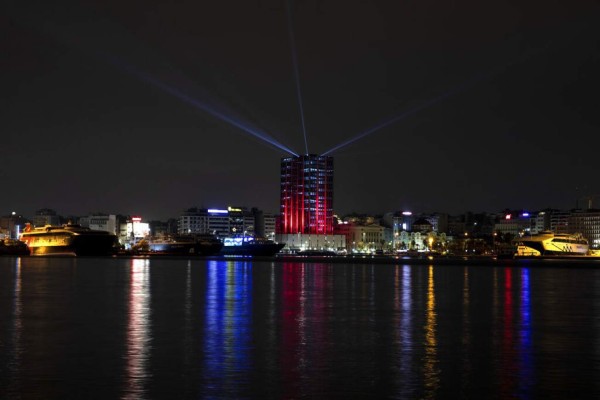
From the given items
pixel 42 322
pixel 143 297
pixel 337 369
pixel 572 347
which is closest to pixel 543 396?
pixel 337 369

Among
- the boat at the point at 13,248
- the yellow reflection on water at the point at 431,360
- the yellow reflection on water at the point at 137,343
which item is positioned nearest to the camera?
the yellow reflection on water at the point at 431,360

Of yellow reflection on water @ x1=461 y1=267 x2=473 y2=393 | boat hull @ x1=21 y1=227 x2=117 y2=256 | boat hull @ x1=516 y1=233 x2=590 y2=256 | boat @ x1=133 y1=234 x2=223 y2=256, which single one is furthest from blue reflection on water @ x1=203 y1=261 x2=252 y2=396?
boat @ x1=133 y1=234 x2=223 y2=256

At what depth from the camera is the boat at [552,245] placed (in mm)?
174000

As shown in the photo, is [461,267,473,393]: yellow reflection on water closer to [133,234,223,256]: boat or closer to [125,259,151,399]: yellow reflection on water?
[125,259,151,399]: yellow reflection on water

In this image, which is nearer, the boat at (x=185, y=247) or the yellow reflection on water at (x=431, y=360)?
the yellow reflection on water at (x=431, y=360)

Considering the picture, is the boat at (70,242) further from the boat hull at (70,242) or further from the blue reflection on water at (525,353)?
the blue reflection on water at (525,353)

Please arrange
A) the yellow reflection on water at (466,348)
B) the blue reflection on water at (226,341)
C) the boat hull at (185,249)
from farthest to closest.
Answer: the boat hull at (185,249) → the blue reflection on water at (226,341) → the yellow reflection on water at (466,348)

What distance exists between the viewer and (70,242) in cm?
17012

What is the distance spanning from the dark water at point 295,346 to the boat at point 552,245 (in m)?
127

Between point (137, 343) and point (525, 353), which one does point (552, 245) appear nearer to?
point (525, 353)

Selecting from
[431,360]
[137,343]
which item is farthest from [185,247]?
[431,360]

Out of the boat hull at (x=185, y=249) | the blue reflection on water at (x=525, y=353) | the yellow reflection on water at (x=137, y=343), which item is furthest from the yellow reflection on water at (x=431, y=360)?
the boat hull at (x=185, y=249)

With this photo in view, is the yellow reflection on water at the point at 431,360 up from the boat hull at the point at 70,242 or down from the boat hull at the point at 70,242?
down

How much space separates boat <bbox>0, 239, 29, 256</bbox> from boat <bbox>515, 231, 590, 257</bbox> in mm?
110210
